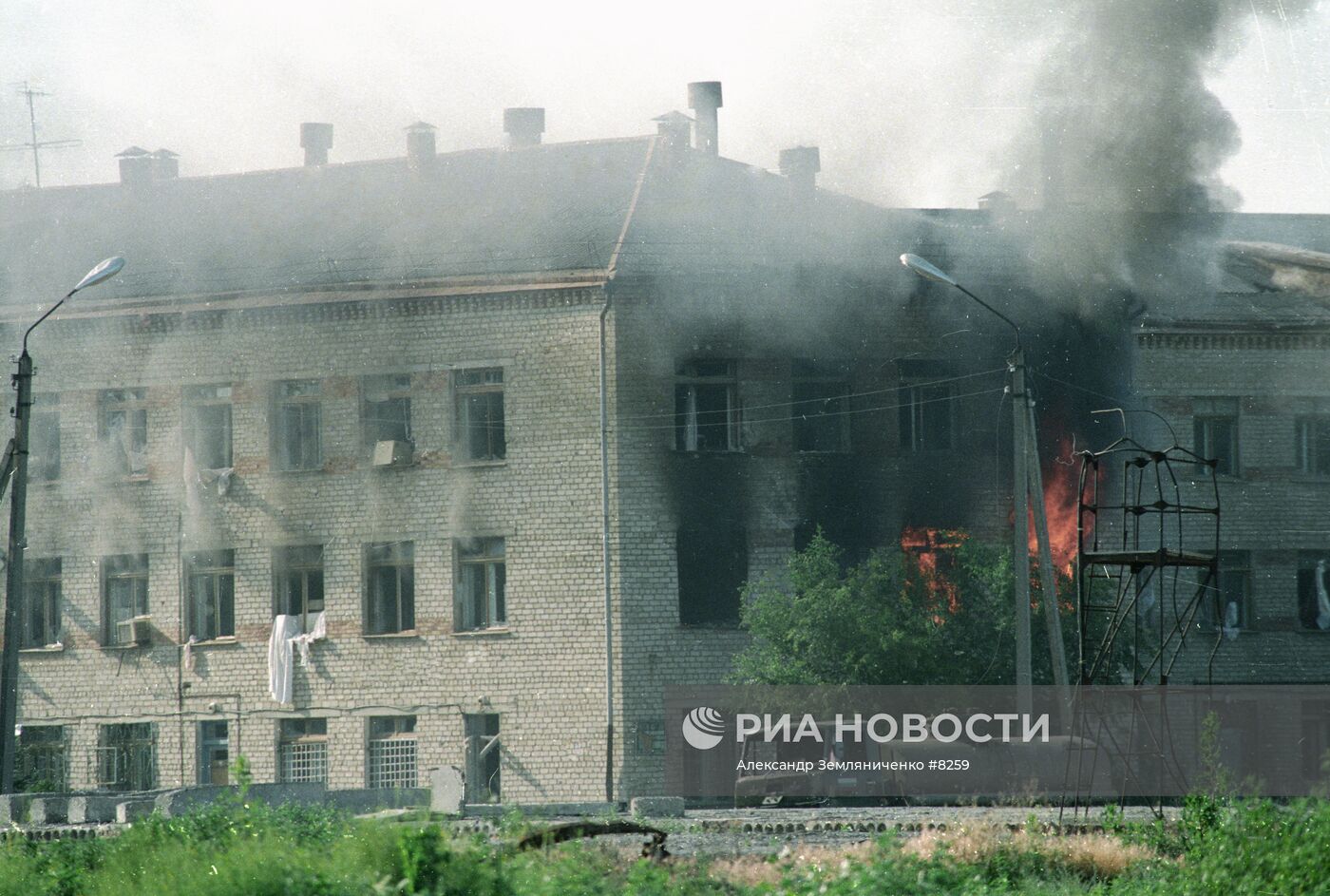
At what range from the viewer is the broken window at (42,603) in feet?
105

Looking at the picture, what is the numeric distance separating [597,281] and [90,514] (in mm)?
10767

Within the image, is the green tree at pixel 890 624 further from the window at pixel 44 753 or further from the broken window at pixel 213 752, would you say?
the window at pixel 44 753

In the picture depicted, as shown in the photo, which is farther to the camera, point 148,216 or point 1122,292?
point 148,216

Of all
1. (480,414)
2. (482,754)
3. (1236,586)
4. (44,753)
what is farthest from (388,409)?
(1236,586)

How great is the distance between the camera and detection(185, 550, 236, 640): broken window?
3144cm

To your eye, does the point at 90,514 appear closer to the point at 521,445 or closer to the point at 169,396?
the point at 169,396

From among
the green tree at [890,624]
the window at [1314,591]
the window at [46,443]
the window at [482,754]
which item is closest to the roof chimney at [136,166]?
the window at [46,443]

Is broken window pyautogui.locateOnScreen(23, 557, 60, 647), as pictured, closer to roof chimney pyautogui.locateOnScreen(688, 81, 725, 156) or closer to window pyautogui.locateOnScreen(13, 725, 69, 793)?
window pyautogui.locateOnScreen(13, 725, 69, 793)

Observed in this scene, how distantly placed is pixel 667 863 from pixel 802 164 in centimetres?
2075

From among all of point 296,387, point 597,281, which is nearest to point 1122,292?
point 597,281

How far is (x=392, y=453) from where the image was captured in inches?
1192

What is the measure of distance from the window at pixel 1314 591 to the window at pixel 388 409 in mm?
16728

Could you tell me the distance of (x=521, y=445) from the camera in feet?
98.0

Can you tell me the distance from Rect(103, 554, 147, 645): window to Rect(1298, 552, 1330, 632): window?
2157cm
